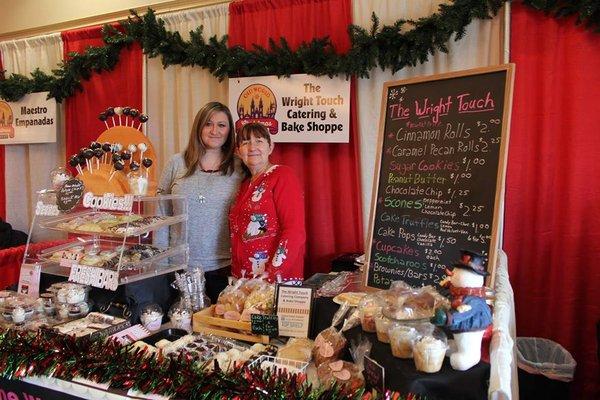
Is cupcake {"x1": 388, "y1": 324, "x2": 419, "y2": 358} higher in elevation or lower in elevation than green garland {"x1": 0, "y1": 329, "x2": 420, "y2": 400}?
higher

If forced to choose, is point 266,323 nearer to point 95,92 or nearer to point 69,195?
point 69,195

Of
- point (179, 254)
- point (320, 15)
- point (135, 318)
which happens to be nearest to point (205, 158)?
point (179, 254)

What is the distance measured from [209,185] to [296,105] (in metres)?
0.95

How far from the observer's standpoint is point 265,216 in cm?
226

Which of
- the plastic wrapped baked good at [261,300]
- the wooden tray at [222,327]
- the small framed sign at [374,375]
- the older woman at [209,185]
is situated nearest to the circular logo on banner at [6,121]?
the older woman at [209,185]

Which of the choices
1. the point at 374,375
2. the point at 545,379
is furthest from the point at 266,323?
the point at 545,379

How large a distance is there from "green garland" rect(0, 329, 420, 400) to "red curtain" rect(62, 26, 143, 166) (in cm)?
270

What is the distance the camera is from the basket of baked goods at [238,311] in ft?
5.44

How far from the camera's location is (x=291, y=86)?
3039 millimetres

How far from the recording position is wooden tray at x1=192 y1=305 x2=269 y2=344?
5.39 feet

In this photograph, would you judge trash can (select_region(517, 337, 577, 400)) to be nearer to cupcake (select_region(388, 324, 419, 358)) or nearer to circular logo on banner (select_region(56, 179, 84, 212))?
cupcake (select_region(388, 324, 419, 358))

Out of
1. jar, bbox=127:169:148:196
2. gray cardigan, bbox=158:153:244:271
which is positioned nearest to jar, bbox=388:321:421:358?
jar, bbox=127:169:148:196

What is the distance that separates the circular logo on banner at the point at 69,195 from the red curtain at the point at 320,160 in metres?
1.54

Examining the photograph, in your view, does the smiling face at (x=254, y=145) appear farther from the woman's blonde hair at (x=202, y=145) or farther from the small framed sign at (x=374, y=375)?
the small framed sign at (x=374, y=375)
